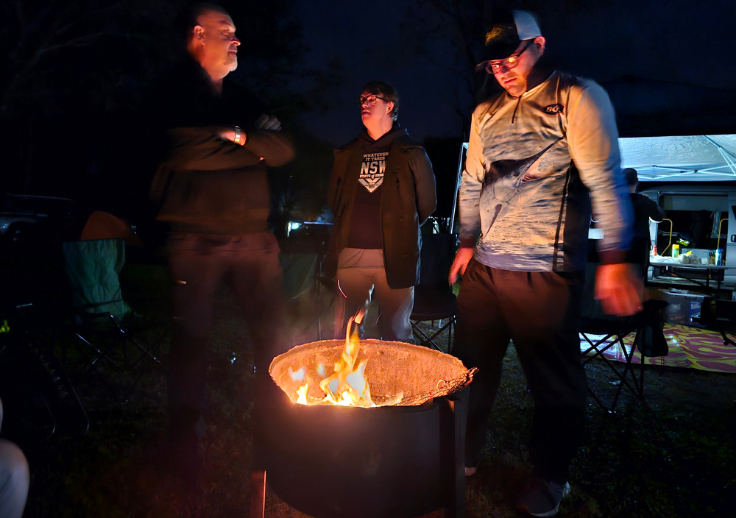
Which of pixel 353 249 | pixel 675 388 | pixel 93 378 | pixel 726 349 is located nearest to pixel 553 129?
pixel 353 249

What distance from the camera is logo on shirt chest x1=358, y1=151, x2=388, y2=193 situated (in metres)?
2.66

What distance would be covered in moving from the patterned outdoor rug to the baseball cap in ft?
12.4

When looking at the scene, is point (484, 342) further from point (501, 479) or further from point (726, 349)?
point (726, 349)

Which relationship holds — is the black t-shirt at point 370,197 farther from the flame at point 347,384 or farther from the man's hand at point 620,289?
the man's hand at point 620,289

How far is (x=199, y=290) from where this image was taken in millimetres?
2039

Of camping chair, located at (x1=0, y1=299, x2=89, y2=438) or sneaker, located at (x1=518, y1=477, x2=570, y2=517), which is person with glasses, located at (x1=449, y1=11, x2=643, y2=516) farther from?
camping chair, located at (x1=0, y1=299, x2=89, y2=438)

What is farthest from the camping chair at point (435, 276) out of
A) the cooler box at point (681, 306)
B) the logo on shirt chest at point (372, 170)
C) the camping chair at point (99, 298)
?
the cooler box at point (681, 306)

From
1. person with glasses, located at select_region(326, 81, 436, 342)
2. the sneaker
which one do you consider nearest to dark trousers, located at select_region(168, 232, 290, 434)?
person with glasses, located at select_region(326, 81, 436, 342)

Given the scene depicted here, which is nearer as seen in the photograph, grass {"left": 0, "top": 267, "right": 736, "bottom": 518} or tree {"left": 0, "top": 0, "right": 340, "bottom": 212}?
grass {"left": 0, "top": 267, "right": 736, "bottom": 518}

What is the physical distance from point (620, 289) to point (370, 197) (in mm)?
1574

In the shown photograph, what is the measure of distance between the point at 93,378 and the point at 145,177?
222cm

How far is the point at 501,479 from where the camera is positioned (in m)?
2.21

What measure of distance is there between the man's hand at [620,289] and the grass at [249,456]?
1116 mm

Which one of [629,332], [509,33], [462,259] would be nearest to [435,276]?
[629,332]
